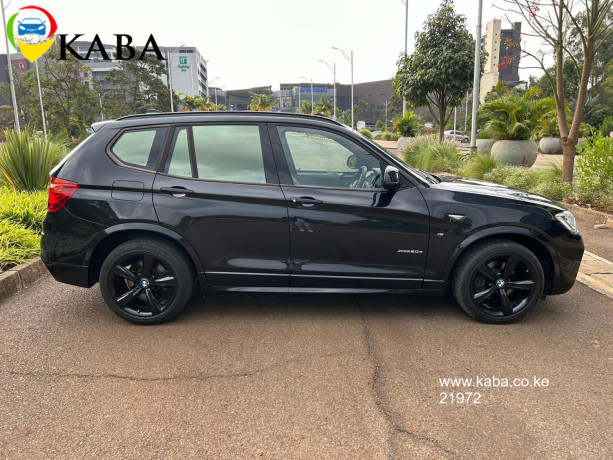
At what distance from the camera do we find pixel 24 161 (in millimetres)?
7836

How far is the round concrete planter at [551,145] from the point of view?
2672 centimetres

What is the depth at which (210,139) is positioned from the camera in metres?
3.94

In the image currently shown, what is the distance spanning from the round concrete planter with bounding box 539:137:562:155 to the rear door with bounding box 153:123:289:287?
2709 centimetres

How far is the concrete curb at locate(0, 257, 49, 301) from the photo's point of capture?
184 inches

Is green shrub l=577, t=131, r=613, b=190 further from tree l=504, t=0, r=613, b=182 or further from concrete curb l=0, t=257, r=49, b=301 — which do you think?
concrete curb l=0, t=257, r=49, b=301

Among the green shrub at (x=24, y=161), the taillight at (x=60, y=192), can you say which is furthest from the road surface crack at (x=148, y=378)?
the green shrub at (x=24, y=161)

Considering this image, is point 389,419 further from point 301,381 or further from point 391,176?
point 391,176

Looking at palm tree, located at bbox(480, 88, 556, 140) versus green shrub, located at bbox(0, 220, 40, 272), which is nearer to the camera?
green shrub, located at bbox(0, 220, 40, 272)

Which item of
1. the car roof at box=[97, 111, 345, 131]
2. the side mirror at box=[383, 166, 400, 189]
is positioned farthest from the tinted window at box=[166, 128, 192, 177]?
the side mirror at box=[383, 166, 400, 189]

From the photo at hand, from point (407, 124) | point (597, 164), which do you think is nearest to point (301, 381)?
point (597, 164)

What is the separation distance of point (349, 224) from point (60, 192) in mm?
2299

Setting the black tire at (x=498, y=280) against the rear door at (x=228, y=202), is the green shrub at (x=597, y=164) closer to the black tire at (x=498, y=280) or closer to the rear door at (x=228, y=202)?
the black tire at (x=498, y=280)

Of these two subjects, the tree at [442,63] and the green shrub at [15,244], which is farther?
the tree at [442,63]

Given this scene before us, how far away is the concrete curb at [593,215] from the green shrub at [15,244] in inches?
325
